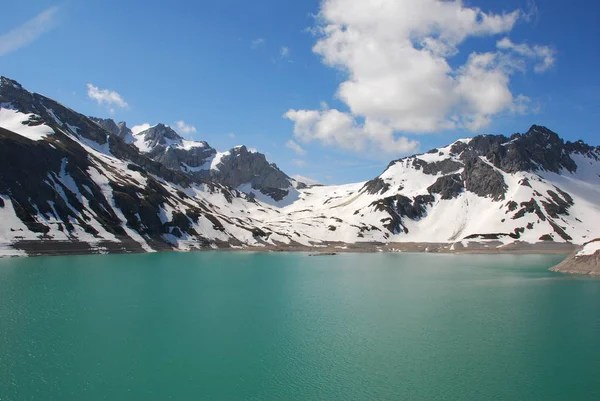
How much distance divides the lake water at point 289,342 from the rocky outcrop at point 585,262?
26.8 meters

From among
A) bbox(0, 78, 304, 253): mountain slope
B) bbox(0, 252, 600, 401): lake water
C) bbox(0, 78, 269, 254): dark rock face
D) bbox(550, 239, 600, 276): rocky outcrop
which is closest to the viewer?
bbox(0, 252, 600, 401): lake water

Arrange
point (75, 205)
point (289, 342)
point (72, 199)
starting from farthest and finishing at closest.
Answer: point (72, 199) < point (75, 205) < point (289, 342)

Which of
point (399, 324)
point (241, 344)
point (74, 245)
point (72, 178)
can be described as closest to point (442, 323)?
point (399, 324)

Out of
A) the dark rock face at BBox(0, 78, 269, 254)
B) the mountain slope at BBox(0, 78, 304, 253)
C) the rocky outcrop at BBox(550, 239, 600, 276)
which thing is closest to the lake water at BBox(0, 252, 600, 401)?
the rocky outcrop at BBox(550, 239, 600, 276)

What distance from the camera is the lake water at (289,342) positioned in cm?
2889

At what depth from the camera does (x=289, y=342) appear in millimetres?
39781

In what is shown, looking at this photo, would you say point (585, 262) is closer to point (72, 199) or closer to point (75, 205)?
point (75, 205)

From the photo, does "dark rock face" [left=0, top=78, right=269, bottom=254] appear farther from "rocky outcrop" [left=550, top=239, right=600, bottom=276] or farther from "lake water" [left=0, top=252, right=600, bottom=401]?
"rocky outcrop" [left=550, top=239, right=600, bottom=276]

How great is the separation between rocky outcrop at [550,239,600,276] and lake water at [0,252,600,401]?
26829mm

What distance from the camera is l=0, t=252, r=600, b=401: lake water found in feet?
94.8

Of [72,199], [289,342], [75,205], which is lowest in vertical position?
[289,342]

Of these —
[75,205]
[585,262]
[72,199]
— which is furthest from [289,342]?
[72,199]

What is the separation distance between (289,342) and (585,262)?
92.2 m

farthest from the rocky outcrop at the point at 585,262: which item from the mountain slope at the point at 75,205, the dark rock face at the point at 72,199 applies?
the dark rock face at the point at 72,199
